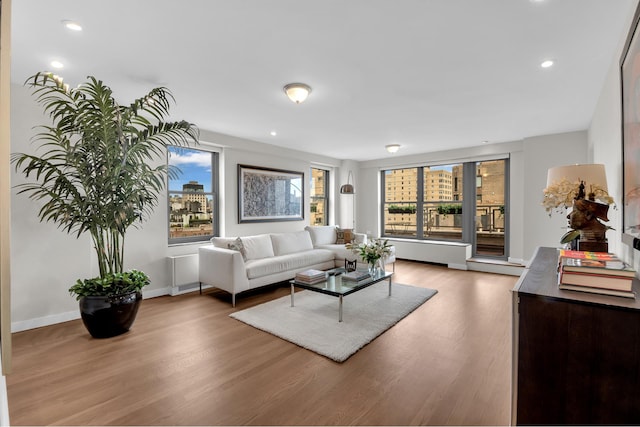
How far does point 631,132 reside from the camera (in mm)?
1591

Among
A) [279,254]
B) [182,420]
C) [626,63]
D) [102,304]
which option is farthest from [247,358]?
[626,63]

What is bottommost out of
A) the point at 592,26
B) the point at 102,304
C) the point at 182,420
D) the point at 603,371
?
the point at 182,420

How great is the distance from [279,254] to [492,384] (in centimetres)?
356

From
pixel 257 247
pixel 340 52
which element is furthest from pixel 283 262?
pixel 340 52

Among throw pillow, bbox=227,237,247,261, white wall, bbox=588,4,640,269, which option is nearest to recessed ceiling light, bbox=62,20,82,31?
throw pillow, bbox=227,237,247,261

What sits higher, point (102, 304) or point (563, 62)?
point (563, 62)

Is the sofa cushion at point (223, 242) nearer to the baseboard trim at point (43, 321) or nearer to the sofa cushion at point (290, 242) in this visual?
the sofa cushion at point (290, 242)

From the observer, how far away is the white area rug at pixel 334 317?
2.78 metres

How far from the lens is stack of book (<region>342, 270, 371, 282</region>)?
12.1 ft

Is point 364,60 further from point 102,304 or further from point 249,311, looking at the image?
point 102,304

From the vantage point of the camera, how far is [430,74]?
2.74 m

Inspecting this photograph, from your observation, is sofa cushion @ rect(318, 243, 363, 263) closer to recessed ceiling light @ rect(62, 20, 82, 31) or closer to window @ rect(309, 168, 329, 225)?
window @ rect(309, 168, 329, 225)

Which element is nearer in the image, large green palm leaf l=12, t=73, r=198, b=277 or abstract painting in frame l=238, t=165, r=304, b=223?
large green palm leaf l=12, t=73, r=198, b=277

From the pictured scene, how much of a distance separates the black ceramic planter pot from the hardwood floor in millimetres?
111
